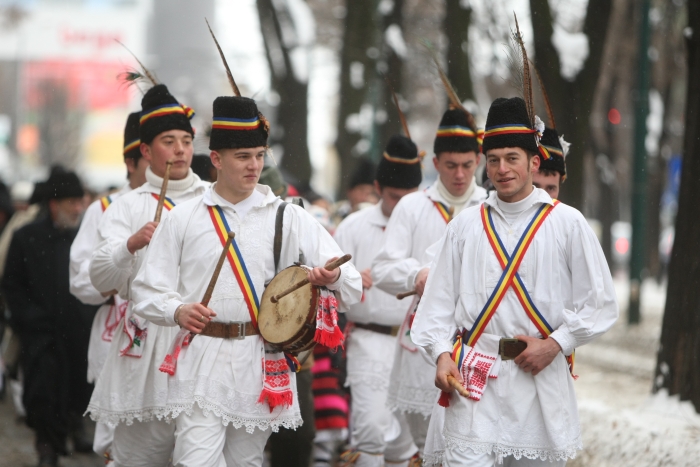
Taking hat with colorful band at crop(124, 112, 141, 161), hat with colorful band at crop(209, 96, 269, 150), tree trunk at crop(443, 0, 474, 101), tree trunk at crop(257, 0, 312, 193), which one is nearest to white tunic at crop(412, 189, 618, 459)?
hat with colorful band at crop(209, 96, 269, 150)

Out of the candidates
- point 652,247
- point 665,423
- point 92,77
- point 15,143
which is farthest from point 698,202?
point 92,77

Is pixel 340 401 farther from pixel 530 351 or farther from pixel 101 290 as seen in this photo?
pixel 530 351

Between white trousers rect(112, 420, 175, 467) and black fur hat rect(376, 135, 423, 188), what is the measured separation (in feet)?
9.91

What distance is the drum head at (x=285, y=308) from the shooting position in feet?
18.4

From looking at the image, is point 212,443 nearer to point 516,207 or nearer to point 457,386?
point 457,386

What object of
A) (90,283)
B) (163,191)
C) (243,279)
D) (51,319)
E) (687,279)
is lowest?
(51,319)

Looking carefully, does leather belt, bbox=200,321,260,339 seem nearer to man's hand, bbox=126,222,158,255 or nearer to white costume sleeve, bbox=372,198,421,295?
man's hand, bbox=126,222,158,255

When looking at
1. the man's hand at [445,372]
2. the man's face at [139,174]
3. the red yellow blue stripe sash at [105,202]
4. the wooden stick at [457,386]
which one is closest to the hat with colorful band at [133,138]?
the man's face at [139,174]

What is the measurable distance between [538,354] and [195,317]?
166 cm

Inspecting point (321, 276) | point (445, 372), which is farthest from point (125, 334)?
point (445, 372)

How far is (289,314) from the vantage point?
5648 millimetres

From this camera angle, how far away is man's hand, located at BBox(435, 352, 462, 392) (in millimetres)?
5289

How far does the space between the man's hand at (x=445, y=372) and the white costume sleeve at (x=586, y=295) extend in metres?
0.48

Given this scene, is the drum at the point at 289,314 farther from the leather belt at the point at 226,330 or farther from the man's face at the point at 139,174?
the man's face at the point at 139,174
